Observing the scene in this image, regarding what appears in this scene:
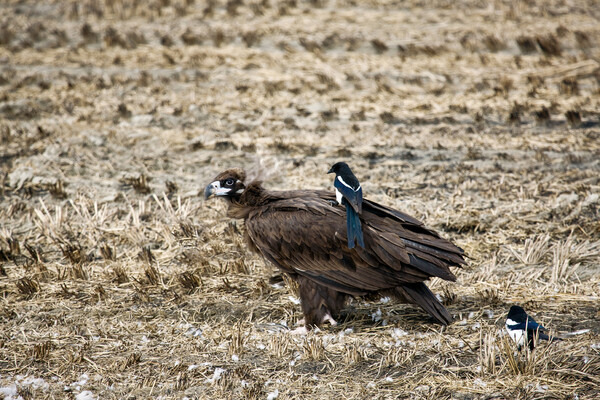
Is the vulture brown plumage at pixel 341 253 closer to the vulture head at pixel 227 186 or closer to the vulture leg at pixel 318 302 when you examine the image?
the vulture leg at pixel 318 302

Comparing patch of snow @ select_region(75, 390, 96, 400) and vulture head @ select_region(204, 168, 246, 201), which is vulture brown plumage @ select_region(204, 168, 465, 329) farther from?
patch of snow @ select_region(75, 390, 96, 400)

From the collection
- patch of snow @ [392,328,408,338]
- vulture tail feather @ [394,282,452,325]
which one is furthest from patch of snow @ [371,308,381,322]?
vulture tail feather @ [394,282,452,325]

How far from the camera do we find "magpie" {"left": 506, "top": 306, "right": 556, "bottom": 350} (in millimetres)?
4527

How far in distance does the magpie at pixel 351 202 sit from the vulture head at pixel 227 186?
105cm

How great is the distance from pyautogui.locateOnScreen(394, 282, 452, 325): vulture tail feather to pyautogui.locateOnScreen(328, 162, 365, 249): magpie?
0.54 metres

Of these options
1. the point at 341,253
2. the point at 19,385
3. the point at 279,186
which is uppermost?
the point at 341,253

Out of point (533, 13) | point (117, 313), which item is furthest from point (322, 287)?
point (533, 13)

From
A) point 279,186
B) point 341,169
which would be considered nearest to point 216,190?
point 341,169

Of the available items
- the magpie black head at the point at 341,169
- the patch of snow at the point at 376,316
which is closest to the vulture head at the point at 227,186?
the magpie black head at the point at 341,169

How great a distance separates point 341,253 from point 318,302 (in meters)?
0.47

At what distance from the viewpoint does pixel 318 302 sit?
5.38m

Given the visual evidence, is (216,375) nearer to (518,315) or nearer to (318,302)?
(318,302)

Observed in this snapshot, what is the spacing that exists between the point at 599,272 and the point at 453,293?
1.47 meters

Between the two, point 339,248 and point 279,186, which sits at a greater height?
point 339,248
